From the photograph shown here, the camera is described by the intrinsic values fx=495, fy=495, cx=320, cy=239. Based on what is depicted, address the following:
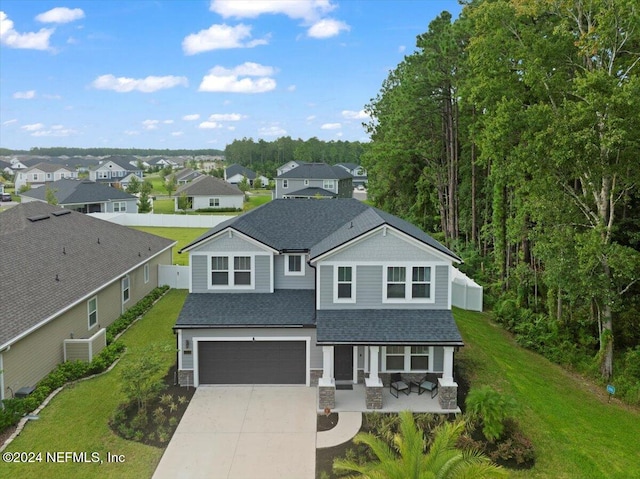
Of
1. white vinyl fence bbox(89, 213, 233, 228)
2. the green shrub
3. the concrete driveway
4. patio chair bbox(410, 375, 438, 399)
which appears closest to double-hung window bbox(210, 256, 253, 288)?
the concrete driveway

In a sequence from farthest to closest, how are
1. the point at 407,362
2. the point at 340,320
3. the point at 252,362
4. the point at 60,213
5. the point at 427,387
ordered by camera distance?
1. the point at 60,213
2. the point at 252,362
3. the point at 407,362
4. the point at 340,320
5. the point at 427,387

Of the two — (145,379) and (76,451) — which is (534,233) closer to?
(145,379)

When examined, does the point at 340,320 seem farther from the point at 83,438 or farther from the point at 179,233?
the point at 179,233

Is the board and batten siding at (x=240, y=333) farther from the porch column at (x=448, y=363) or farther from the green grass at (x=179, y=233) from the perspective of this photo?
the green grass at (x=179, y=233)

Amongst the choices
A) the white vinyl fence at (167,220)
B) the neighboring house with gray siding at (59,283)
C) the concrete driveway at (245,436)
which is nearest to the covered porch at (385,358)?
the concrete driveway at (245,436)

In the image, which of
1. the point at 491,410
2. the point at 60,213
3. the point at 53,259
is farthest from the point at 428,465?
the point at 60,213

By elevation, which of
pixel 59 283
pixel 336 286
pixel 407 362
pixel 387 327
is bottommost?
A: pixel 407 362
